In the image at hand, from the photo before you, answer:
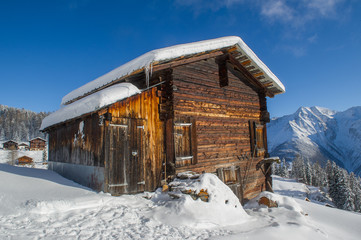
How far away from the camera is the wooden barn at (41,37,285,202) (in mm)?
7652

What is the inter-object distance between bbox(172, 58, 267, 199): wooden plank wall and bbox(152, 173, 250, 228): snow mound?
5.81 feet

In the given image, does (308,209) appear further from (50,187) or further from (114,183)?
(50,187)

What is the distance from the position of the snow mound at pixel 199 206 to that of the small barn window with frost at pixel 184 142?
4.45ft

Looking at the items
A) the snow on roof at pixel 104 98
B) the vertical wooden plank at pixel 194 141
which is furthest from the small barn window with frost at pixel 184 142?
the snow on roof at pixel 104 98

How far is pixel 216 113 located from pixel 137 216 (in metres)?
6.34

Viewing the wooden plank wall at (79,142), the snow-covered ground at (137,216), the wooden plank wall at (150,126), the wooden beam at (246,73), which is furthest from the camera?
the wooden beam at (246,73)

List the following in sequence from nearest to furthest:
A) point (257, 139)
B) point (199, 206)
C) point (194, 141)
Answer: point (199, 206)
point (194, 141)
point (257, 139)

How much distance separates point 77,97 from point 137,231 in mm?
9941

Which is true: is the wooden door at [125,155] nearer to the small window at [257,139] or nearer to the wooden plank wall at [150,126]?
the wooden plank wall at [150,126]

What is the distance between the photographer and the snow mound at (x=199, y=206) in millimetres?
5707

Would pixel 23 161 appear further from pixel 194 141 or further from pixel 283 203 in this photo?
pixel 283 203

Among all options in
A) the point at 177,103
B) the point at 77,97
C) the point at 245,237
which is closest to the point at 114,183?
the point at 177,103

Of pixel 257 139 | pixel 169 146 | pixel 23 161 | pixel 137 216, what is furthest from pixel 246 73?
pixel 23 161

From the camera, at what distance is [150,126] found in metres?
8.65
